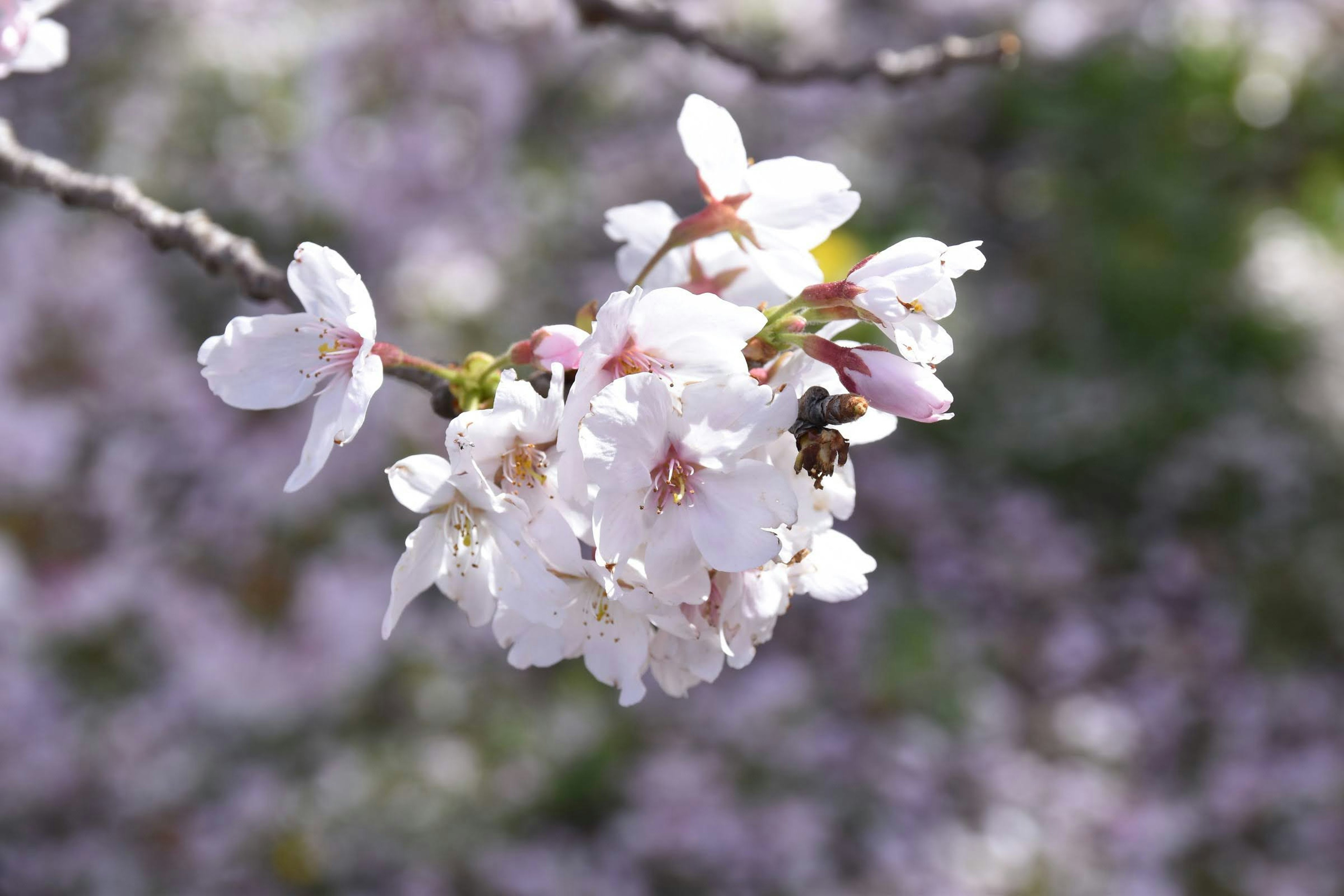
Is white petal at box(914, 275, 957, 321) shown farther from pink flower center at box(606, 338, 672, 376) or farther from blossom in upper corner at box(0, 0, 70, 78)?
blossom in upper corner at box(0, 0, 70, 78)

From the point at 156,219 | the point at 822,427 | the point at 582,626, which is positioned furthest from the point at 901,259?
the point at 156,219

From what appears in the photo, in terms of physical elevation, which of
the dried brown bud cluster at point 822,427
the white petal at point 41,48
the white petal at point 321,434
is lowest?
the white petal at point 321,434

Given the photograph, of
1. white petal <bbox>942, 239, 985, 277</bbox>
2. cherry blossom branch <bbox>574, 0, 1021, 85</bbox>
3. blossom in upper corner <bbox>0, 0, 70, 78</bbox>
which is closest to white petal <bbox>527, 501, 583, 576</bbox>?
white petal <bbox>942, 239, 985, 277</bbox>

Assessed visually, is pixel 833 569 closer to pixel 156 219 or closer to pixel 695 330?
pixel 695 330

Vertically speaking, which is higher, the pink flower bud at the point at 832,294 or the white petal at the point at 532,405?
the pink flower bud at the point at 832,294

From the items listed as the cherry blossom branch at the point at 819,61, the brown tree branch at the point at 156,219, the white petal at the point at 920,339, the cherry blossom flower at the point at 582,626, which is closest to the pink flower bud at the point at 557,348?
the cherry blossom flower at the point at 582,626

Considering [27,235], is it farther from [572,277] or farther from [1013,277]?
[1013,277]

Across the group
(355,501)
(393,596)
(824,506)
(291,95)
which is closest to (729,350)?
(824,506)

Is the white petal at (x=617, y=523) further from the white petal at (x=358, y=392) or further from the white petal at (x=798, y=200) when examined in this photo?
the white petal at (x=798, y=200)
